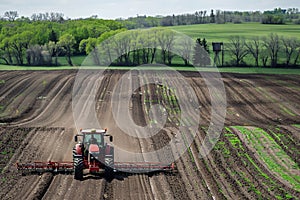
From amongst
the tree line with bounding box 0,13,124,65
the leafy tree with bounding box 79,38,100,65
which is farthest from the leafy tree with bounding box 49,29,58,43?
the leafy tree with bounding box 79,38,100,65

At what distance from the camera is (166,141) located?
22594mm

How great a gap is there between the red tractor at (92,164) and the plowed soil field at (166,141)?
35 cm

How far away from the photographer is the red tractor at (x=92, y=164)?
16094 mm

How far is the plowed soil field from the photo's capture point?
15.7m

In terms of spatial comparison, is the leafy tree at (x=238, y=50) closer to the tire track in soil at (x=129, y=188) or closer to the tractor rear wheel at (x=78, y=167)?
the tire track in soil at (x=129, y=188)

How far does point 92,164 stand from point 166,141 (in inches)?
282

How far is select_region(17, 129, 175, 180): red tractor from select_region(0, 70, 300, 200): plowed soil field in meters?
0.35

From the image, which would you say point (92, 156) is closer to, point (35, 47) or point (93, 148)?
point (93, 148)

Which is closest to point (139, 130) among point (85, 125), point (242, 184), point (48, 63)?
point (85, 125)

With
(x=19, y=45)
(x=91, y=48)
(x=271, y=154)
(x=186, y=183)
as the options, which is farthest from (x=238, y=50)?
(x=186, y=183)

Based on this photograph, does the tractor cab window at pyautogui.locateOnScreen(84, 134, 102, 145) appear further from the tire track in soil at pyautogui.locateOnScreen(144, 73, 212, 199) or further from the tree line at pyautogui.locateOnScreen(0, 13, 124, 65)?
the tree line at pyautogui.locateOnScreen(0, 13, 124, 65)

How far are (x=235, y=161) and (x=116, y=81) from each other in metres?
23.5

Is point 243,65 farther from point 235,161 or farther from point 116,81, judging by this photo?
point 235,161

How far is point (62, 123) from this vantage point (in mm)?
26750
